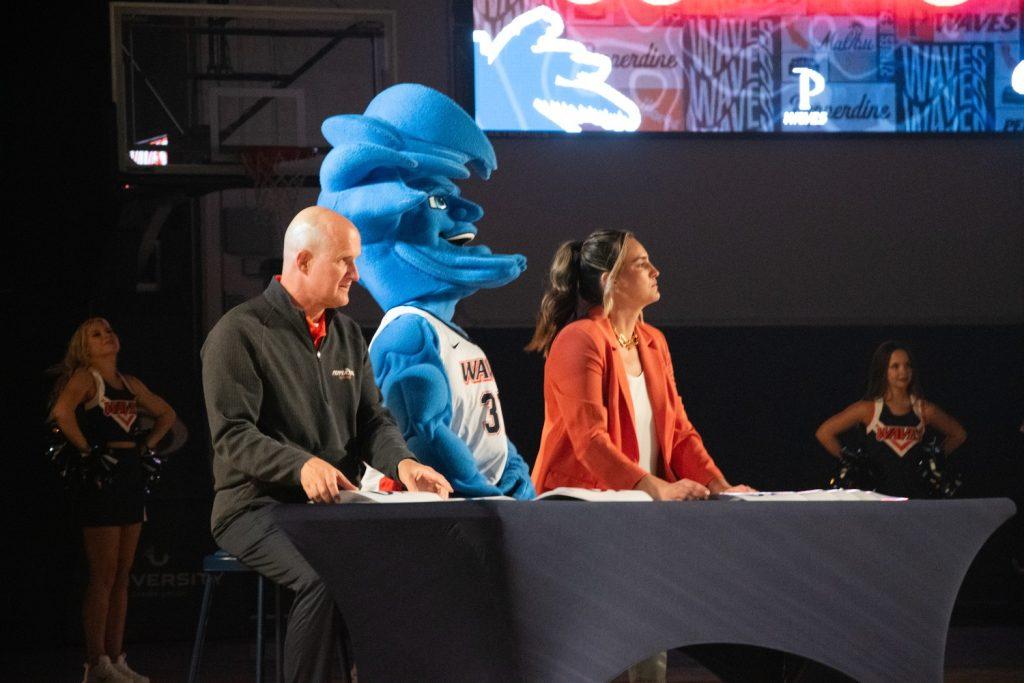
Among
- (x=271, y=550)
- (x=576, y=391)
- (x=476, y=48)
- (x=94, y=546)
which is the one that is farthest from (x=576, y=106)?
(x=271, y=550)

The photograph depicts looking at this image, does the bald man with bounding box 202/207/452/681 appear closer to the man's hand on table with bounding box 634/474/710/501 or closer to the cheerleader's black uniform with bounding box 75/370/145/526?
the man's hand on table with bounding box 634/474/710/501

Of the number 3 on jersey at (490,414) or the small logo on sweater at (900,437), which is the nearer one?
the number 3 on jersey at (490,414)

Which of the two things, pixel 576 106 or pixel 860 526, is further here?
pixel 576 106

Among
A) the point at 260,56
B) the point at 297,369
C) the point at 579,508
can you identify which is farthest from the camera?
the point at 260,56

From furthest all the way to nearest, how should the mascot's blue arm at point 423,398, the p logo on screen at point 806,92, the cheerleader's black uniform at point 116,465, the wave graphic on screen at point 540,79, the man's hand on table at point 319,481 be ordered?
the p logo on screen at point 806,92
the wave graphic on screen at point 540,79
the cheerleader's black uniform at point 116,465
the mascot's blue arm at point 423,398
the man's hand on table at point 319,481

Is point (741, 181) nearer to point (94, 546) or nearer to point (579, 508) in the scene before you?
point (94, 546)

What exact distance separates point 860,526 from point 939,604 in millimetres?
221

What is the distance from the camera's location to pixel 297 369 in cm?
296

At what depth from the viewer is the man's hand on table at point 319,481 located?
2.56 meters

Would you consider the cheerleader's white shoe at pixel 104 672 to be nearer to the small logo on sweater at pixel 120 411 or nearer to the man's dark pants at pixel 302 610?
the small logo on sweater at pixel 120 411

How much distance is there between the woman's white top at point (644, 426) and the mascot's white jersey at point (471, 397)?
39 cm

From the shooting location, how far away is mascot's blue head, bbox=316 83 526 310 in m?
3.63

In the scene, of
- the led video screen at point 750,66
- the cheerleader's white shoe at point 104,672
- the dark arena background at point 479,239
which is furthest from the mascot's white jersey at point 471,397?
the led video screen at point 750,66

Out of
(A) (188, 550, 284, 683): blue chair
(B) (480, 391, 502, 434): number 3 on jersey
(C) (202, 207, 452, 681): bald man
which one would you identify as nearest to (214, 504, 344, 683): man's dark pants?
(C) (202, 207, 452, 681): bald man
